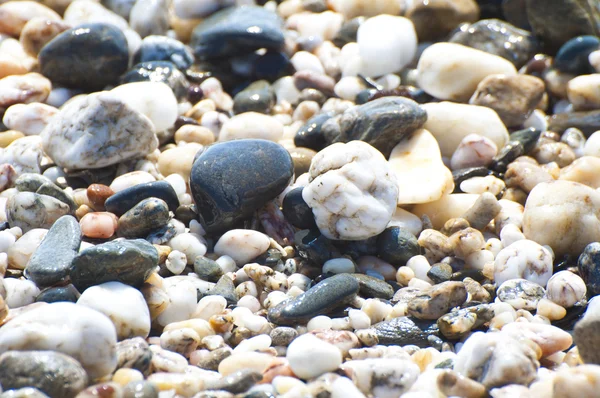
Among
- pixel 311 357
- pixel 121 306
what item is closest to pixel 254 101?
pixel 121 306

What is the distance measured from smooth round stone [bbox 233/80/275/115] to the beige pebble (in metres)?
1.60

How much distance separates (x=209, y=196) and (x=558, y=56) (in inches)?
110

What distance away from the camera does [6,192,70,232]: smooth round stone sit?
3254 millimetres

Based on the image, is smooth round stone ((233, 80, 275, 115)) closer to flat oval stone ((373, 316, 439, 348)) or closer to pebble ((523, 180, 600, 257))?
pebble ((523, 180, 600, 257))

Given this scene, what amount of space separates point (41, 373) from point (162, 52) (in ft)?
10.7

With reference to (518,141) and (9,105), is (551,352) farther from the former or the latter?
(9,105)

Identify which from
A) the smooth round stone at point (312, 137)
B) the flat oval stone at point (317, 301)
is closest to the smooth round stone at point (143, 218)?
the flat oval stone at point (317, 301)

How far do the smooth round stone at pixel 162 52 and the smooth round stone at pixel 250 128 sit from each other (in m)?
1.02

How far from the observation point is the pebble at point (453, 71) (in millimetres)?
4477

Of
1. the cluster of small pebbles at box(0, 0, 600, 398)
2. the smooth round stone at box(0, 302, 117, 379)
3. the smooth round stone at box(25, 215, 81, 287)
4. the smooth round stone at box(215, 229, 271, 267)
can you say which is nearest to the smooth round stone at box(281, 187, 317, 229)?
the cluster of small pebbles at box(0, 0, 600, 398)

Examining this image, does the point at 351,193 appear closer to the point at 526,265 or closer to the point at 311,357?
the point at 526,265

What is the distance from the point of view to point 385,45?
4773mm

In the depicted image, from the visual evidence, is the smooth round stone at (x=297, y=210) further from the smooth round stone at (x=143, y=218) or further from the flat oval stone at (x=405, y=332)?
the flat oval stone at (x=405, y=332)

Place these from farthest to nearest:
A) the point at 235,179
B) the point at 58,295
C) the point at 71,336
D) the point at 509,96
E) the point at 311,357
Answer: the point at 509,96
the point at 235,179
the point at 58,295
the point at 311,357
the point at 71,336
